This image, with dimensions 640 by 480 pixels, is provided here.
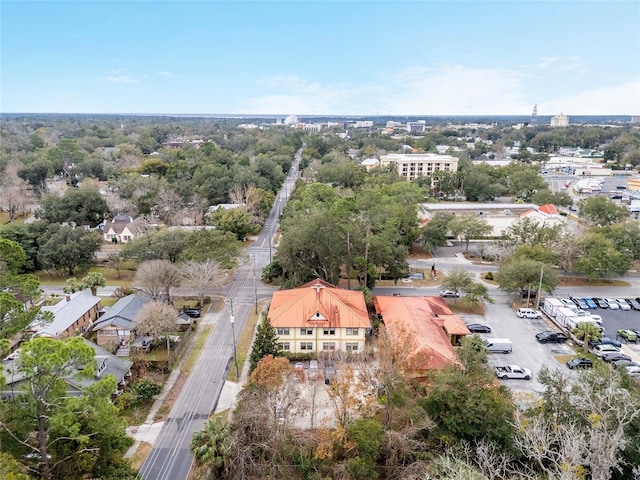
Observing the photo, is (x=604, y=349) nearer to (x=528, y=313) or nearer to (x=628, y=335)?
(x=628, y=335)

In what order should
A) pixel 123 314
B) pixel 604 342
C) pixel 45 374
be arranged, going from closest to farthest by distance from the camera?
pixel 45 374
pixel 604 342
pixel 123 314

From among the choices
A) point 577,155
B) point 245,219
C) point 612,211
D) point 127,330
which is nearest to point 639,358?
point 612,211

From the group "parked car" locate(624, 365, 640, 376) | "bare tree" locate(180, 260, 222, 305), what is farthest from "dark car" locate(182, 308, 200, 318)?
"parked car" locate(624, 365, 640, 376)

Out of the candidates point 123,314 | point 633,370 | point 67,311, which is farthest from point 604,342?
point 67,311

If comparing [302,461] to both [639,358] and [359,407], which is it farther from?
[639,358]

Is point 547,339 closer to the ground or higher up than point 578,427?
closer to the ground

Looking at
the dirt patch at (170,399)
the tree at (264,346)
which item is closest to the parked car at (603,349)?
the tree at (264,346)
